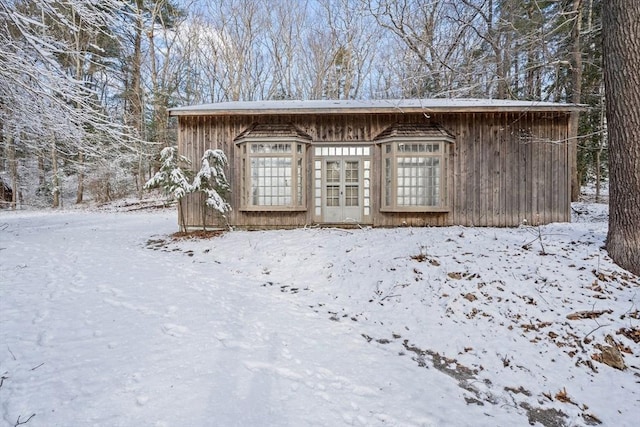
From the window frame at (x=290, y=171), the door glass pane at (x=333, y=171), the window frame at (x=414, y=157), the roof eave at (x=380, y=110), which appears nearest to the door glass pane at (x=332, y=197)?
the door glass pane at (x=333, y=171)

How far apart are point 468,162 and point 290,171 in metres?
4.48

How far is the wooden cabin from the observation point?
8.00m

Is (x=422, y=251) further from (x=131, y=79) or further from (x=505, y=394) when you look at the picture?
(x=131, y=79)

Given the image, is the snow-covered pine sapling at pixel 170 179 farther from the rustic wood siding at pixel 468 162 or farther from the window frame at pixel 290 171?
the window frame at pixel 290 171

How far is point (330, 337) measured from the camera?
311cm

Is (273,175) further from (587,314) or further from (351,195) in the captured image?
(587,314)

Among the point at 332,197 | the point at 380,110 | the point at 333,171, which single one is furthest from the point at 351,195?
the point at 380,110

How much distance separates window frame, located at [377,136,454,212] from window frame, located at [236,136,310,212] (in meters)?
2.01

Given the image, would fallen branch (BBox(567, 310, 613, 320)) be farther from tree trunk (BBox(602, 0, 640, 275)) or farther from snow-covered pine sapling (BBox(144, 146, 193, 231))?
snow-covered pine sapling (BBox(144, 146, 193, 231))

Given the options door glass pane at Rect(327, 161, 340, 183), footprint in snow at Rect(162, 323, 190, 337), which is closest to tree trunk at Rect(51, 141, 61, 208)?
door glass pane at Rect(327, 161, 340, 183)

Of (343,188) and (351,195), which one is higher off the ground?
(343,188)

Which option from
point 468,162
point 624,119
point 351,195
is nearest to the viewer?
point 624,119

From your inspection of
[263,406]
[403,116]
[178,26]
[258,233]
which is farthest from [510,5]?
[178,26]

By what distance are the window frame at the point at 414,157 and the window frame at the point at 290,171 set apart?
201cm
